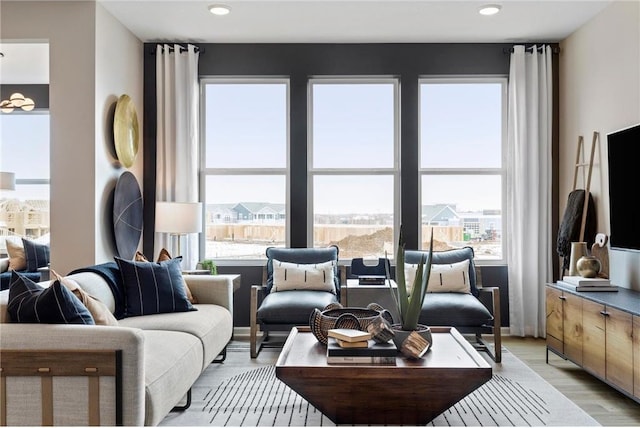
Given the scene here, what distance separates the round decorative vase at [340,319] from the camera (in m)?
2.79

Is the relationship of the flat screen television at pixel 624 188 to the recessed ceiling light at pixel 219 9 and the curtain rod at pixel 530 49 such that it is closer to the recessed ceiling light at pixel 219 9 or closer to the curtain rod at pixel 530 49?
the curtain rod at pixel 530 49

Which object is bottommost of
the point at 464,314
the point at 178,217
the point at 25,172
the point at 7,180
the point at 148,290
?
the point at 464,314

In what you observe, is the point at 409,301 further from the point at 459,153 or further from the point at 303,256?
the point at 459,153

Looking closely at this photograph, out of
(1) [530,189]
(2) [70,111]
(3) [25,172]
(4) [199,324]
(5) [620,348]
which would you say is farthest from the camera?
(3) [25,172]

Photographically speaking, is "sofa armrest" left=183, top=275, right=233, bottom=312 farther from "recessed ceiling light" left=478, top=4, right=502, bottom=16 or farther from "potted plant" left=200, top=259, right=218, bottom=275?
"recessed ceiling light" left=478, top=4, right=502, bottom=16

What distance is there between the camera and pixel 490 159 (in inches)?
203

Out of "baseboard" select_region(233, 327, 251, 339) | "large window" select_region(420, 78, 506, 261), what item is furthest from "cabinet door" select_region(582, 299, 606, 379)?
"baseboard" select_region(233, 327, 251, 339)

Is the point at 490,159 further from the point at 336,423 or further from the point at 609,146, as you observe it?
the point at 336,423

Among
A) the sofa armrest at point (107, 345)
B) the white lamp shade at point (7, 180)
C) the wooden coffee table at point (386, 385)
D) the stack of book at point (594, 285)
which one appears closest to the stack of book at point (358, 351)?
the wooden coffee table at point (386, 385)

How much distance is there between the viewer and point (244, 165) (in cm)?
523

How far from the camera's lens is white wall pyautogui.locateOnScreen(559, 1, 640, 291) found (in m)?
3.79

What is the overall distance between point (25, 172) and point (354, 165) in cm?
409

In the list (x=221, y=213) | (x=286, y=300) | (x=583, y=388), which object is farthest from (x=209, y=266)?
(x=583, y=388)

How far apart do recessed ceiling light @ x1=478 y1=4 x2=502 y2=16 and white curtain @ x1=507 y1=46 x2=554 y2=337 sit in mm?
816
